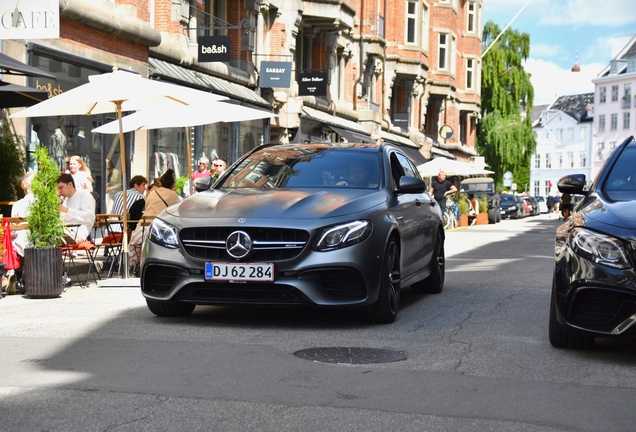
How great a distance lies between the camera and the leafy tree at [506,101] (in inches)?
2719

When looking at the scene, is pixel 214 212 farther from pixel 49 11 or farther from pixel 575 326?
pixel 49 11

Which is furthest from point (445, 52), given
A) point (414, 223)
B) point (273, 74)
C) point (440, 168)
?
point (414, 223)

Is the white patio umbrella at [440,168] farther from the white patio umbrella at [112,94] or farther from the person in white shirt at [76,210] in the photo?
the person in white shirt at [76,210]

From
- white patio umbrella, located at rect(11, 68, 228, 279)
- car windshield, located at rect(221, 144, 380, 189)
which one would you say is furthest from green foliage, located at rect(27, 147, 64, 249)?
car windshield, located at rect(221, 144, 380, 189)

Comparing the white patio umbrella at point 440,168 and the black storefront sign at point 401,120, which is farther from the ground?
the black storefront sign at point 401,120

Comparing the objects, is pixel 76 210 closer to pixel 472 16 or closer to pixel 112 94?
pixel 112 94

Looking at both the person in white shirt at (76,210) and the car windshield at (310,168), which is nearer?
the car windshield at (310,168)

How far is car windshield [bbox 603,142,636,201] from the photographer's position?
775cm

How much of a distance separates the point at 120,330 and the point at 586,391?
3.73 meters

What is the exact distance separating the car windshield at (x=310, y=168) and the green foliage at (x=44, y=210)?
236cm

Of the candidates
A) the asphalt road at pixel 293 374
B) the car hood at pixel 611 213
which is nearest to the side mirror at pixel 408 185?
the asphalt road at pixel 293 374

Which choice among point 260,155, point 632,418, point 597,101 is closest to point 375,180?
point 260,155

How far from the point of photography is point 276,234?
804 centimetres

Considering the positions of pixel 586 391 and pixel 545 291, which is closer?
pixel 586 391
